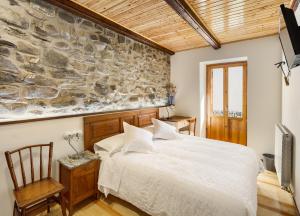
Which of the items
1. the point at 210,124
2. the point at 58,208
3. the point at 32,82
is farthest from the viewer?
the point at 210,124

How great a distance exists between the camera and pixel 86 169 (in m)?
2.23

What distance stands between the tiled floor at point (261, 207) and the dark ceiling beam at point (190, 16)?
100 inches

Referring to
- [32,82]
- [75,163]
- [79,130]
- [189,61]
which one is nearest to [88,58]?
[32,82]

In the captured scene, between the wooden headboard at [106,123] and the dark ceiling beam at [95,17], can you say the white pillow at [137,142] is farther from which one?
the dark ceiling beam at [95,17]

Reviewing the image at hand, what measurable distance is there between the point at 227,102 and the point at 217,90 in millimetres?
378

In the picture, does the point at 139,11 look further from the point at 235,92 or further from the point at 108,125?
the point at 235,92

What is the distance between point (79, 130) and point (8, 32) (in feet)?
4.49

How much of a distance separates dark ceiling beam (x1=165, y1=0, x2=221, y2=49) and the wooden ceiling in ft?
0.19

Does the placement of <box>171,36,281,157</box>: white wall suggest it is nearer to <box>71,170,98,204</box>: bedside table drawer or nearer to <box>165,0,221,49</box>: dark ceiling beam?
<box>165,0,221,49</box>: dark ceiling beam

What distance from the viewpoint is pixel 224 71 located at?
13.9 feet

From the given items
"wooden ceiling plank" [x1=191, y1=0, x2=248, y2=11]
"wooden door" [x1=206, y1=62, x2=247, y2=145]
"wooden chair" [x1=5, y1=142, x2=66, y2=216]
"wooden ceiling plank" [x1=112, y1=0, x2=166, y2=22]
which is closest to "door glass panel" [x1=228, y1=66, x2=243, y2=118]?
"wooden door" [x1=206, y1=62, x2=247, y2=145]

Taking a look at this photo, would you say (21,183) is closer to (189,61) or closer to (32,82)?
(32,82)

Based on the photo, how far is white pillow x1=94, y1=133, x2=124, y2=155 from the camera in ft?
8.11

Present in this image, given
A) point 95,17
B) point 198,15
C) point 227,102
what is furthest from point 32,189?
point 227,102
